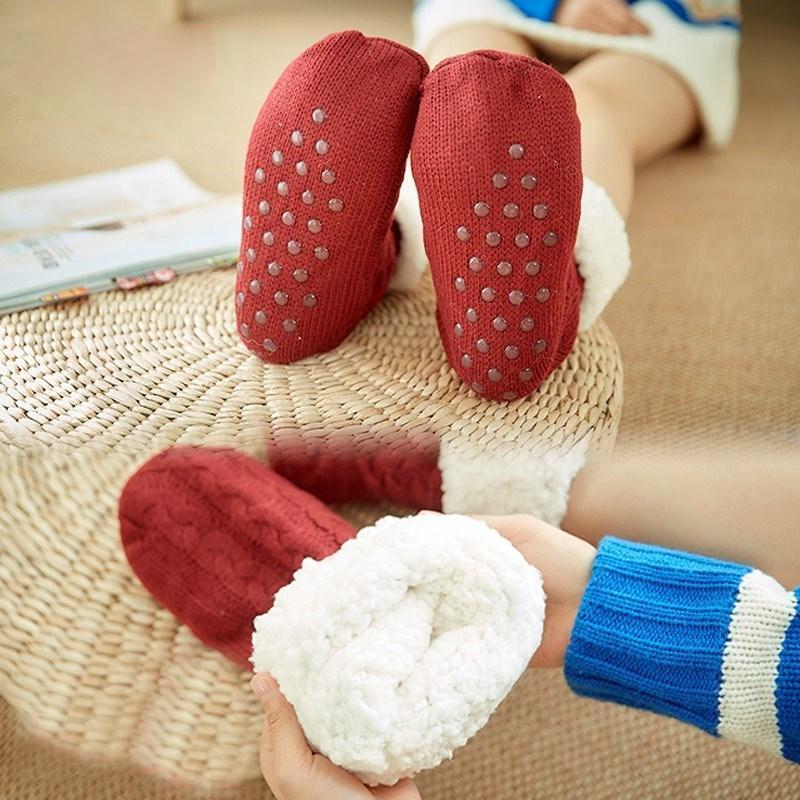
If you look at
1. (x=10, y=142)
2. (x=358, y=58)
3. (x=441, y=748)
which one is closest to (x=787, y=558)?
(x=441, y=748)

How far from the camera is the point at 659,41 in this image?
2.28 ft

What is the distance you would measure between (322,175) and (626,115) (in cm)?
32

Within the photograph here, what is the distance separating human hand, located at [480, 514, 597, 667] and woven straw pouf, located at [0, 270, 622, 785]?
1.4 inches

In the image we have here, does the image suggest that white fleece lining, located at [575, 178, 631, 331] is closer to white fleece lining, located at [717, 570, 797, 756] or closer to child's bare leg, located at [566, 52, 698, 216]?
child's bare leg, located at [566, 52, 698, 216]

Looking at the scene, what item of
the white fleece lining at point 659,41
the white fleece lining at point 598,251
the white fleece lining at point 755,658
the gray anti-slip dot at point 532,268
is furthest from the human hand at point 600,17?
the white fleece lining at point 755,658

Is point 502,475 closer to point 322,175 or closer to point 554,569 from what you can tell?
point 554,569

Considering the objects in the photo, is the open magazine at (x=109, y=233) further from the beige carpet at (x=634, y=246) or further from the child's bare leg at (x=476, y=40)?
the child's bare leg at (x=476, y=40)

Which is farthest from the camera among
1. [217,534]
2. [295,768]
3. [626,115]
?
[626,115]

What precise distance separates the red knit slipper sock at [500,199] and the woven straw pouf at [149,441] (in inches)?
1.5

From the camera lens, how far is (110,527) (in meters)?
0.51

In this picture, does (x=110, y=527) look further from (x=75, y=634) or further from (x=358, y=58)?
(x=358, y=58)

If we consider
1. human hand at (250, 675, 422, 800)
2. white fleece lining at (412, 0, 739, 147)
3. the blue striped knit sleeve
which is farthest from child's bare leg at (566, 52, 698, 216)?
human hand at (250, 675, 422, 800)

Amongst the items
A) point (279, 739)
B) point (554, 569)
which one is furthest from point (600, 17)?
point (279, 739)

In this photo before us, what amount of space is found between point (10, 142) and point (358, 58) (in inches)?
11.9
